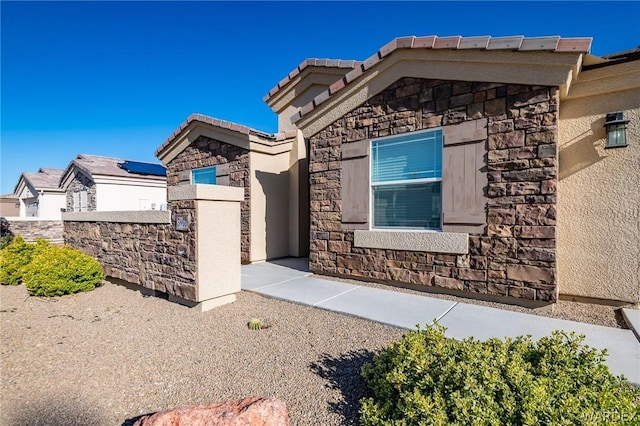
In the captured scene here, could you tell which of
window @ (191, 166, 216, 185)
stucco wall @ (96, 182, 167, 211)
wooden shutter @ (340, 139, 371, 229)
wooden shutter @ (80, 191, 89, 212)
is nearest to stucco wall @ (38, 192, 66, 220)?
wooden shutter @ (80, 191, 89, 212)

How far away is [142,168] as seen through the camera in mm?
18156

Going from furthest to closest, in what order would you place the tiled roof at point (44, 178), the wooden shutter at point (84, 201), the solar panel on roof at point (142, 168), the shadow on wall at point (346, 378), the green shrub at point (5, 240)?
the tiled roof at point (44, 178) → the solar panel on roof at point (142, 168) → the wooden shutter at point (84, 201) → the green shrub at point (5, 240) → the shadow on wall at point (346, 378)

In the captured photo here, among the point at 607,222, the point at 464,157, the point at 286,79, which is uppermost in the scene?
the point at 286,79

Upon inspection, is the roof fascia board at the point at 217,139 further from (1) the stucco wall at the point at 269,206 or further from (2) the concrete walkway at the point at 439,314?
(2) the concrete walkway at the point at 439,314

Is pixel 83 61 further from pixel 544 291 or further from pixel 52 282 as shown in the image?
pixel 544 291

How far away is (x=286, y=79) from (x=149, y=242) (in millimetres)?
6894

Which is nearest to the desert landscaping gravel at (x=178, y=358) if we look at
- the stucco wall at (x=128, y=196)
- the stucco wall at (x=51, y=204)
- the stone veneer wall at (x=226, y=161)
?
the stone veneer wall at (x=226, y=161)

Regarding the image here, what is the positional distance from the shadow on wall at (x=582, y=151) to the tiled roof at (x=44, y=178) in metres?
24.2

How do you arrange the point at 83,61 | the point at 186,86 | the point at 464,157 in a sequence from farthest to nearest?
the point at 186,86 → the point at 83,61 → the point at 464,157

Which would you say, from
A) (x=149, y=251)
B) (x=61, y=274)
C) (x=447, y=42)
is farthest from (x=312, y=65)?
(x=61, y=274)

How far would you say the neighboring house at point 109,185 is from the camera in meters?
15.8

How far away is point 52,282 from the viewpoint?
615 cm

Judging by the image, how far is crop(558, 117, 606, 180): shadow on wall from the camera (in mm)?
4699

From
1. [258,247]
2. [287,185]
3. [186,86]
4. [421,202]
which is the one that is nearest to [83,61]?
[186,86]
